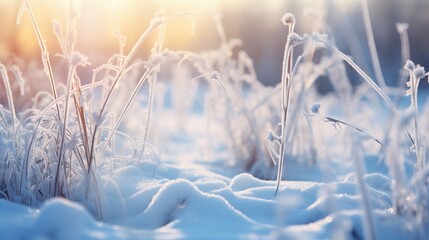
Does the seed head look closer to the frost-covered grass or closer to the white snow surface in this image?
the frost-covered grass

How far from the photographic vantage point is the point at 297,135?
7.82 feet

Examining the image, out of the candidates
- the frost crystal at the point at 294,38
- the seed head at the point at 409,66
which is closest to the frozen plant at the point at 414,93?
the seed head at the point at 409,66

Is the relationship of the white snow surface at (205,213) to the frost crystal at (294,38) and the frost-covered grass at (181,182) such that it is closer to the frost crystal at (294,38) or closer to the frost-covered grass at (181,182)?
the frost-covered grass at (181,182)

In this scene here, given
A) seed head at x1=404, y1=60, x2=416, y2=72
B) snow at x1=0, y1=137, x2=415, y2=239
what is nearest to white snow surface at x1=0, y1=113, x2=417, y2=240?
snow at x1=0, y1=137, x2=415, y2=239

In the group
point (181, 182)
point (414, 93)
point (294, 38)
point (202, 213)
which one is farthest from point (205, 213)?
point (414, 93)

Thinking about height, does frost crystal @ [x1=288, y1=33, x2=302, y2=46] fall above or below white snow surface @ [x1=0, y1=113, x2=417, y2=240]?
above

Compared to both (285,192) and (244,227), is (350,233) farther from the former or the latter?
(285,192)

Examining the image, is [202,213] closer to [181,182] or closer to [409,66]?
[181,182]

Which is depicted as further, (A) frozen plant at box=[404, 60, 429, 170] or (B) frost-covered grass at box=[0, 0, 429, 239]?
(A) frozen plant at box=[404, 60, 429, 170]

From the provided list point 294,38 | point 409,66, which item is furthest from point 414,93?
point 294,38

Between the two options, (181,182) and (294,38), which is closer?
(294,38)

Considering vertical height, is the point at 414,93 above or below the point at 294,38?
below

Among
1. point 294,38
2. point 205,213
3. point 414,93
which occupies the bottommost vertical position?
point 205,213

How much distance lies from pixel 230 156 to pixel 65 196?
3.83 feet
